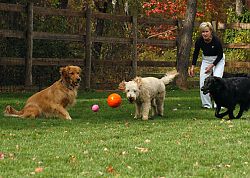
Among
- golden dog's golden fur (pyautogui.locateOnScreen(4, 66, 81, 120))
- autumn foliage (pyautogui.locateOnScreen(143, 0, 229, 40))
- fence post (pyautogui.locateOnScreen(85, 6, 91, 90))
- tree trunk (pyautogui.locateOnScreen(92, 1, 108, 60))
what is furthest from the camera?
autumn foliage (pyautogui.locateOnScreen(143, 0, 229, 40))

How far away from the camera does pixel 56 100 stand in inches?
425

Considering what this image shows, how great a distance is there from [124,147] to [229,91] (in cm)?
393

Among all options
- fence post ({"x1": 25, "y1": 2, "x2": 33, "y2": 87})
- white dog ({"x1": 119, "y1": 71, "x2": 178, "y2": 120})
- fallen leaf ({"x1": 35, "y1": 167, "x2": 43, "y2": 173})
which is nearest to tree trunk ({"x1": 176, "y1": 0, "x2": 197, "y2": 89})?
fence post ({"x1": 25, "y1": 2, "x2": 33, "y2": 87})

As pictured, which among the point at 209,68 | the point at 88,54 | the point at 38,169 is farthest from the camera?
the point at 88,54

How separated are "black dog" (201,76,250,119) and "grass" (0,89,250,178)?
0.37 m

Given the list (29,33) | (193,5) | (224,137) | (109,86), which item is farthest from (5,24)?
(224,137)

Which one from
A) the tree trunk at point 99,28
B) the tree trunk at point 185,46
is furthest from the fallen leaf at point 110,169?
the tree trunk at point 185,46

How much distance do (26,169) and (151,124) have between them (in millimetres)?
4220

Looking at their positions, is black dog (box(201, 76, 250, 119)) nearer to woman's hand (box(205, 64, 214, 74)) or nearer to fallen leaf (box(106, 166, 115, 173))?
woman's hand (box(205, 64, 214, 74))

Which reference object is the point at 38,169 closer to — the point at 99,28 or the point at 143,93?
the point at 143,93

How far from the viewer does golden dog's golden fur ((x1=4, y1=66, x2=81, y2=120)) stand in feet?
35.1

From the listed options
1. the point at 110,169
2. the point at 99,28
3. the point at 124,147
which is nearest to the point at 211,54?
the point at 124,147

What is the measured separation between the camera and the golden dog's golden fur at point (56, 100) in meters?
10.7

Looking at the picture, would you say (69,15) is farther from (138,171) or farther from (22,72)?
(138,171)
